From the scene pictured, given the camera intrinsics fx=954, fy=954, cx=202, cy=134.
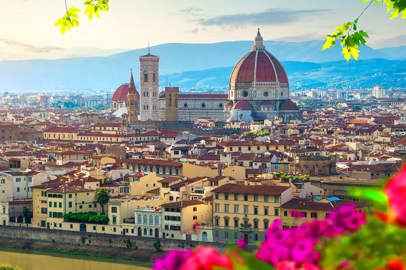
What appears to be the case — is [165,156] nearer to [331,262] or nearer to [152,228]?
[152,228]

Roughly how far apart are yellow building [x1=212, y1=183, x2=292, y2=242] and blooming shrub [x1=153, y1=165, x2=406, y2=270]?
19.0 m

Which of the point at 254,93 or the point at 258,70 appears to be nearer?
the point at 254,93

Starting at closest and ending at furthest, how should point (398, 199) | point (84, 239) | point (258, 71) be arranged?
point (398, 199) → point (84, 239) → point (258, 71)

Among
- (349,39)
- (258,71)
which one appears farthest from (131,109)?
(349,39)

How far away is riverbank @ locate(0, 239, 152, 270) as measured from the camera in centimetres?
2173

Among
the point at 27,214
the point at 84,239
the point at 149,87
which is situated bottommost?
the point at 84,239

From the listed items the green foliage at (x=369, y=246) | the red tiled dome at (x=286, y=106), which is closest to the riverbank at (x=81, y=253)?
the green foliage at (x=369, y=246)

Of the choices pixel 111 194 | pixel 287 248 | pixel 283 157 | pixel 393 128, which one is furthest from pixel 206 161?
pixel 287 248

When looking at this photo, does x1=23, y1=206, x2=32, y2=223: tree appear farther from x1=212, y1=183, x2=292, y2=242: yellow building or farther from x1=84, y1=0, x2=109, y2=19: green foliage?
x1=84, y1=0, x2=109, y2=19: green foliage

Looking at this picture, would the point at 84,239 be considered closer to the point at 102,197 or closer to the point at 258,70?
the point at 102,197

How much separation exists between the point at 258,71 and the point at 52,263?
48124 millimetres

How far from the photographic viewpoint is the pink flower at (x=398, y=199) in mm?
1874

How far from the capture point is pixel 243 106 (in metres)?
65.6

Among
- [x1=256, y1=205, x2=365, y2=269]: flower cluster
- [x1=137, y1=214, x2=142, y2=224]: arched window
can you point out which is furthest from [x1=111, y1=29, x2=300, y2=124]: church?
[x1=256, y1=205, x2=365, y2=269]: flower cluster
